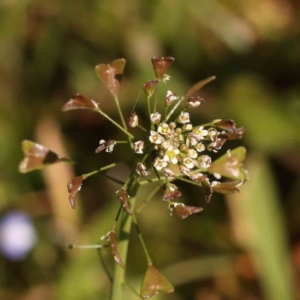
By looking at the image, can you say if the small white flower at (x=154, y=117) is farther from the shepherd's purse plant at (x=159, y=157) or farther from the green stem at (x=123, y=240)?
the green stem at (x=123, y=240)

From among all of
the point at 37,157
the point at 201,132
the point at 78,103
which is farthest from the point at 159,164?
the point at 37,157

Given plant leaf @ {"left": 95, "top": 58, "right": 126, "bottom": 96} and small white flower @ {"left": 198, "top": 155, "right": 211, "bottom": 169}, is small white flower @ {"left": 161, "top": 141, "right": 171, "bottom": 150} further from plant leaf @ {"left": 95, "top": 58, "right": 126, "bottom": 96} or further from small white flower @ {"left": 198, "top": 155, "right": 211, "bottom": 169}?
plant leaf @ {"left": 95, "top": 58, "right": 126, "bottom": 96}

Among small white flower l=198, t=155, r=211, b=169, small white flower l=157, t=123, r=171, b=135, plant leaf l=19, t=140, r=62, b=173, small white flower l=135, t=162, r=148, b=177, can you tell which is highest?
small white flower l=157, t=123, r=171, b=135

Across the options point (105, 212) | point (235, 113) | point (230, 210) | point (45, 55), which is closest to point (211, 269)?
point (230, 210)

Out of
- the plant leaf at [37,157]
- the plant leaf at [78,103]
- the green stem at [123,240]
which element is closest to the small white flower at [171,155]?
the green stem at [123,240]

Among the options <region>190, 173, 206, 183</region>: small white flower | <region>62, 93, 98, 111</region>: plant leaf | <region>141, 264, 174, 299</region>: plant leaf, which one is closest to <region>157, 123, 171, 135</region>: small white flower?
<region>190, 173, 206, 183</region>: small white flower

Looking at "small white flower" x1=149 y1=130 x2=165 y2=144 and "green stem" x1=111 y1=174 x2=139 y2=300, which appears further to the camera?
"green stem" x1=111 y1=174 x2=139 y2=300
